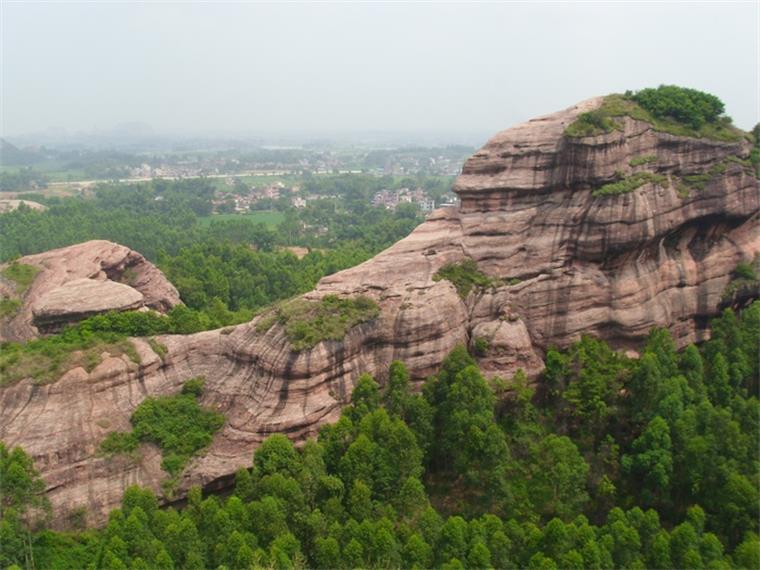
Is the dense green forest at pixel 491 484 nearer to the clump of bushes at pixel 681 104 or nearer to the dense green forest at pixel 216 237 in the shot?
the clump of bushes at pixel 681 104

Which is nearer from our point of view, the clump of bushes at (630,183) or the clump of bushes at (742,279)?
the clump of bushes at (630,183)

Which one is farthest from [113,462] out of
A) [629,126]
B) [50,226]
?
[50,226]

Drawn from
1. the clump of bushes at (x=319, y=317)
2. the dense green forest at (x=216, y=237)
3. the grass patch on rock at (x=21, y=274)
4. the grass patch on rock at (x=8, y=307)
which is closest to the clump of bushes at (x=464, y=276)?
the clump of bushes at (x=319, y=317)

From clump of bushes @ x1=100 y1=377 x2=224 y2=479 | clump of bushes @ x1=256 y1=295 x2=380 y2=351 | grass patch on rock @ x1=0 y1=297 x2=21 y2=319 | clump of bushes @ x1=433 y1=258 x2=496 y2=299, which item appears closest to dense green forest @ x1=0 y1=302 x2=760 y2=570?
clump of bushes @ x1=100 y1=377 x2=224 y2=479

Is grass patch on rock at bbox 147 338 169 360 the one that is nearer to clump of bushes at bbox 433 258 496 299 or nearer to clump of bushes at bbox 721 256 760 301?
clump of bushes at bbox 433 258 496 299

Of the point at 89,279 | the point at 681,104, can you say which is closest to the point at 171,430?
the point at 89,279

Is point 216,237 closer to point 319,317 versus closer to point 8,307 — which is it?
point 8,307
